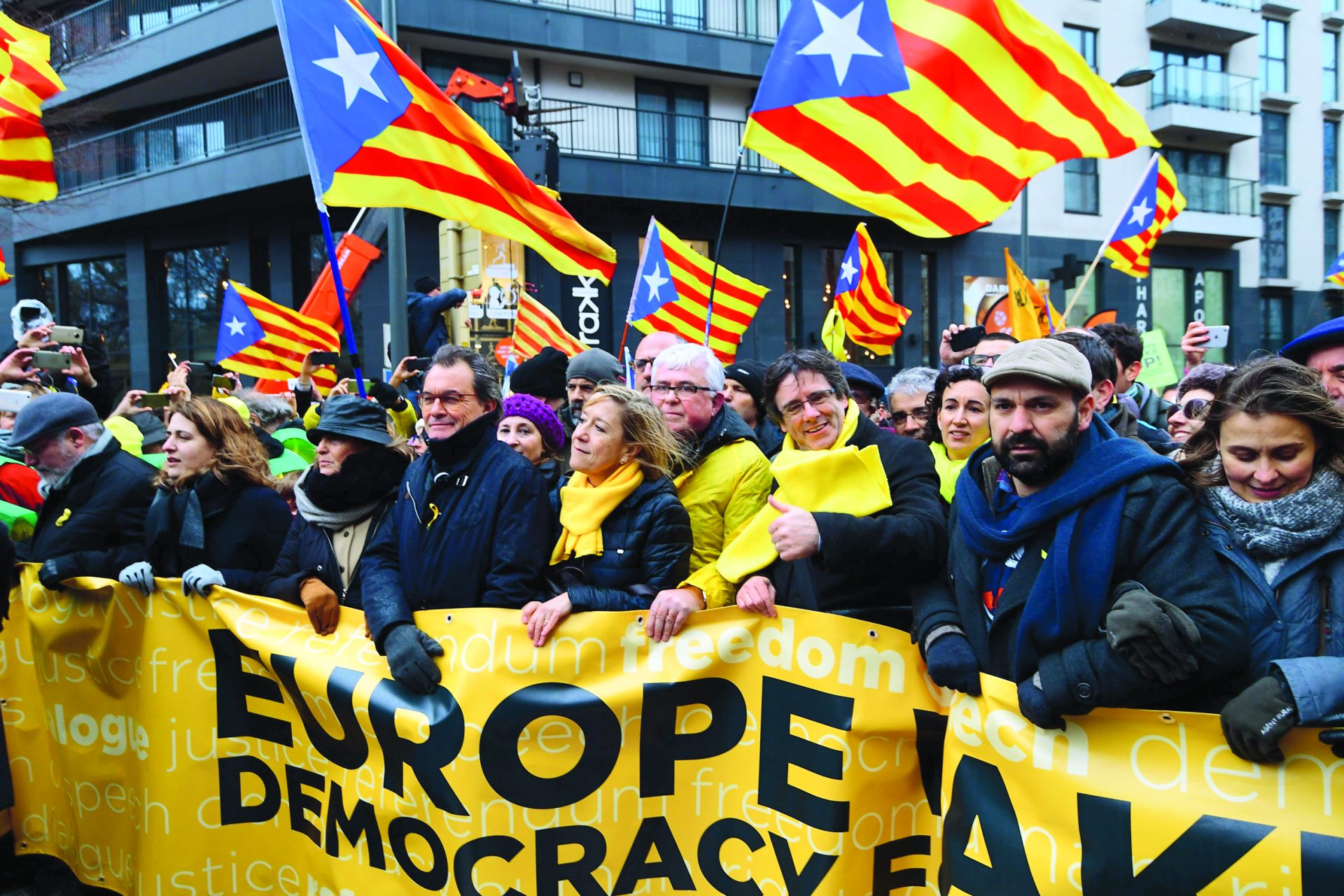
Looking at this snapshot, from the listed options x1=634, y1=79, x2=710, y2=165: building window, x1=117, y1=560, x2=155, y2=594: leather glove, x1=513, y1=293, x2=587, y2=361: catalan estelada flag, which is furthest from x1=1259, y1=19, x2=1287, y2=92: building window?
A: x1=117, y1=560, x2=155, y2=594: leather glove

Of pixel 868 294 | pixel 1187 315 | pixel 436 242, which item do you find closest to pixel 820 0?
pixel 868 294

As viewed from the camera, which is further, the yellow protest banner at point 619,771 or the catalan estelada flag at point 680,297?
the catalan estelada flag at point 680,297

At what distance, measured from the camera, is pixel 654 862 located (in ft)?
9.69

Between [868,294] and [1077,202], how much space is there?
18.4 meters

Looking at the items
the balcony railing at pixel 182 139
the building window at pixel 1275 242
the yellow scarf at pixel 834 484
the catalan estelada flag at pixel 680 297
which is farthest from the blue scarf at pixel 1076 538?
the building window at pixel 1275 242

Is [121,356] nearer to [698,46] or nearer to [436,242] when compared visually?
[436,242]

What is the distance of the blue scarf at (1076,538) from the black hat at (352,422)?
2.38 metres

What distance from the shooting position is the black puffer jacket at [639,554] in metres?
3.15

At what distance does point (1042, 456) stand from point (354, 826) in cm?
253

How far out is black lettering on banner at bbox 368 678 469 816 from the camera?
307 centimetres

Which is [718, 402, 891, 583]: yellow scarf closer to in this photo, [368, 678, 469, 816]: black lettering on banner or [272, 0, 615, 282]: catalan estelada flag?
[368, 678, 469, 816]: black lettering on banner

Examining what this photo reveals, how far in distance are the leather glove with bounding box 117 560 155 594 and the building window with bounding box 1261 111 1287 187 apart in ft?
115

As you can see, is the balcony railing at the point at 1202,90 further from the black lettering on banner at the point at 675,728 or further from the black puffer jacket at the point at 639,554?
the black lettering on banner at the point at 675,728

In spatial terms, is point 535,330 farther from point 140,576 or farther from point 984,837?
point 984,837
